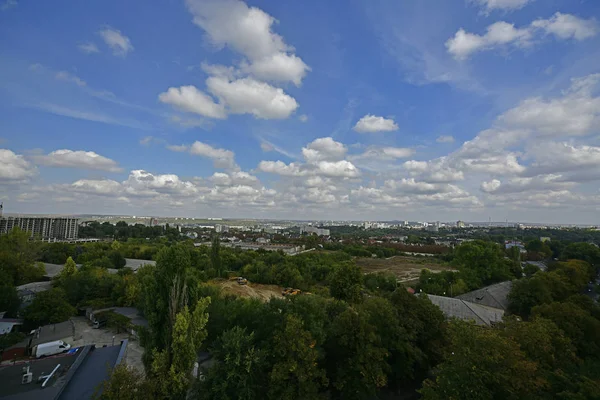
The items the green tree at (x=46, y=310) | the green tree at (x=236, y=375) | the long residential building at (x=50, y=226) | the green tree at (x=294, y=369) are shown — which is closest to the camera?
the green tree at (x=294, y=369)

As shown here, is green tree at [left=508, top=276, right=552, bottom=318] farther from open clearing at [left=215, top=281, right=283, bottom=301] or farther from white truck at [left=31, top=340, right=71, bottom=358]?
white truck at [left=31, top=340, right=71, bottom=358]

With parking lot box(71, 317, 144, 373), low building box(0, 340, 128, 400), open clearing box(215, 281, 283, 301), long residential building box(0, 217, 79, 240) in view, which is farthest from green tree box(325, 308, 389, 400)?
long residential building box(0, 217, 79, 240)

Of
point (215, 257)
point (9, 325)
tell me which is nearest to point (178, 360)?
point (9, 325)

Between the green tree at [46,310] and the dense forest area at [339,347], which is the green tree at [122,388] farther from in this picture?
the green tree at [46,310]

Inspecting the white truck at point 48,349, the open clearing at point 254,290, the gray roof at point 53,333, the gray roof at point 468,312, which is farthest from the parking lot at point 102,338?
the gray roof at point 468,312

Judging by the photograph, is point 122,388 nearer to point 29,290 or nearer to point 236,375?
point 236,375

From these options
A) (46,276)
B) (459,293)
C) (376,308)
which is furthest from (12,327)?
(459,293)

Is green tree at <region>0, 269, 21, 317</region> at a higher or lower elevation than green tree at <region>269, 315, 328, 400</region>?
lower
